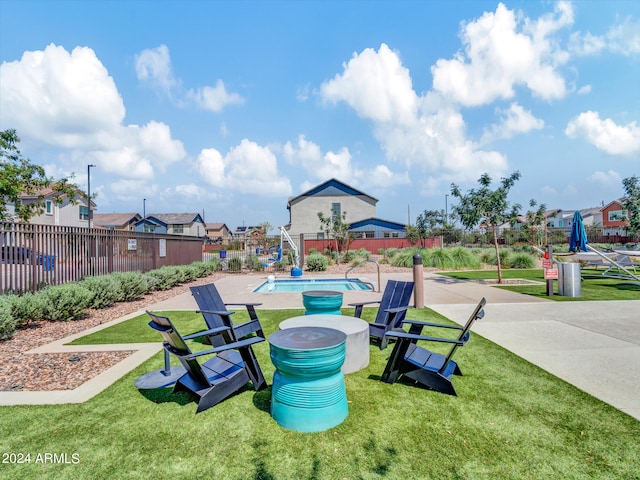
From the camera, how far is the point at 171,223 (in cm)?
6100

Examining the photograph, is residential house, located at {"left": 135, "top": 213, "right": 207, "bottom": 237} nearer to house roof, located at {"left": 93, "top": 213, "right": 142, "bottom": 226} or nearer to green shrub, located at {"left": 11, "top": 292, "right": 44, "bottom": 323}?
house roof, located at {"left": 93, "top": 213, "right": 142, "bottom": 226}

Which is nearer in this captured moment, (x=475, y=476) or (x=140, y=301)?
(x=475, y=476)

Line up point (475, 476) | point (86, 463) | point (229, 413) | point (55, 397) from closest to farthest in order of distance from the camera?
point (475, 476)
point (86, 463)
point (229, 413)
point (55, 397)

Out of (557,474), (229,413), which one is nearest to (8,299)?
(229,413)

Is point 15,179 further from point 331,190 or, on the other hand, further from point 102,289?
point 331,190

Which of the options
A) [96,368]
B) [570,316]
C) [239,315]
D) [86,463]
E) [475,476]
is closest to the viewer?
[475,476]

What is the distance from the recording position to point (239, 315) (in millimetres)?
7656

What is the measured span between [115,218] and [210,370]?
2623 inches

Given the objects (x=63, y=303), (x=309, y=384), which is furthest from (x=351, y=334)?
(x=63, y=303)

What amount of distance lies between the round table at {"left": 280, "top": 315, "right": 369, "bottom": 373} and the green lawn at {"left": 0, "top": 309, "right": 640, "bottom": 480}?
363 mm

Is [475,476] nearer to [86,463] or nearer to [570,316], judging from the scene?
[86,463]

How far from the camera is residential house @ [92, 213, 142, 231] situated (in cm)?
5688

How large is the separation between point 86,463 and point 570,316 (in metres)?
8.42

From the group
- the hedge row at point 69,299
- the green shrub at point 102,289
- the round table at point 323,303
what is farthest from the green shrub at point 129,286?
the round table at point 323,303
